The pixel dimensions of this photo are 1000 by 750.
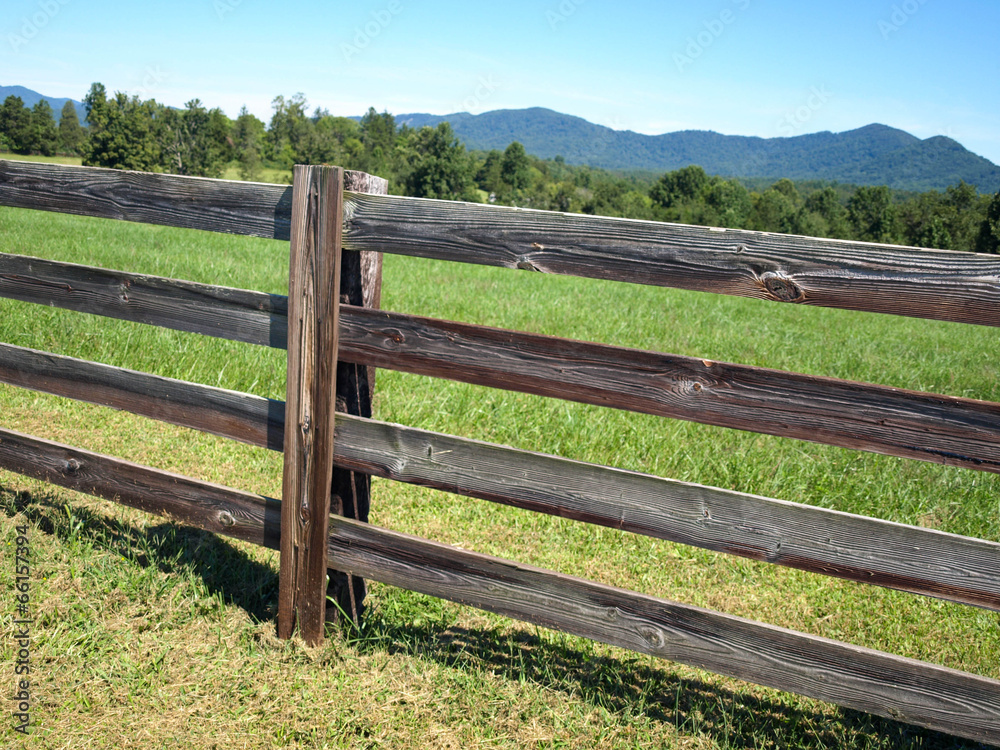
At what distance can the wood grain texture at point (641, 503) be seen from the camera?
194cm

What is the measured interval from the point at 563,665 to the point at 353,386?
147 centimetres

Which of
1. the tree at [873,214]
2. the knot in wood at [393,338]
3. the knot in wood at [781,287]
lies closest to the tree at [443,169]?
the tree at [873,214]

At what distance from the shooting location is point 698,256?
6.55 feet

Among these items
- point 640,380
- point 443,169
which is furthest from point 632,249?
point 443,169

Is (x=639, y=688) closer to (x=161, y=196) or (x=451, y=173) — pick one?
(x=161, y=196)

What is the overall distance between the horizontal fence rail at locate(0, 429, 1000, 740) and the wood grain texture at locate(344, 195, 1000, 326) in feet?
3.50

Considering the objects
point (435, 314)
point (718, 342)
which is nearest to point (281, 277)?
point (435, 314)

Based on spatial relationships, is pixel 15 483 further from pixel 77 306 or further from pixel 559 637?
pixel 559 637

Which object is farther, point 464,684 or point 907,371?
point 907,371

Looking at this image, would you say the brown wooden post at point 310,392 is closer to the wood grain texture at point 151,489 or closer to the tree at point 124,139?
the wood grain texture at point 151,489

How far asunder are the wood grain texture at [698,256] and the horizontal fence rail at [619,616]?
1.07 m

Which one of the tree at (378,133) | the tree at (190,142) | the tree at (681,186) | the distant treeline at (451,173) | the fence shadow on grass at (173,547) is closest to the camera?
the fence shadow on grass at (173,547)

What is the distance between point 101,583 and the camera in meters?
2.89

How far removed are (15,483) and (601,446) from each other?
4052 millimetres
